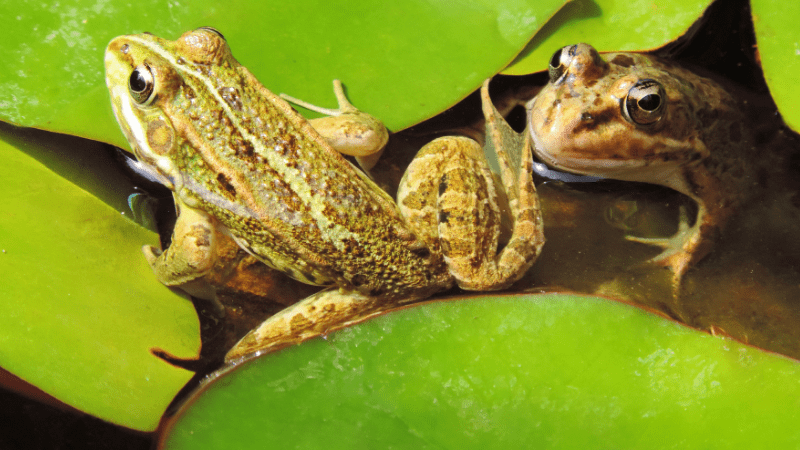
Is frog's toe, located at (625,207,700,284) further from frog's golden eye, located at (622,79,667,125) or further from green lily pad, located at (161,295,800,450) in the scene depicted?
green lily pad, located at (161,295,800,450)

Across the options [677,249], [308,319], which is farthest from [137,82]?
[677,249]

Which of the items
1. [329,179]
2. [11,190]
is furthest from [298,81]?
[11,190]

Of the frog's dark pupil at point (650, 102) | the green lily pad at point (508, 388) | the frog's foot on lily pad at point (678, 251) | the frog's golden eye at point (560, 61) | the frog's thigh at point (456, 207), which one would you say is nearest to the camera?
the green lily pad at point (508, 388)

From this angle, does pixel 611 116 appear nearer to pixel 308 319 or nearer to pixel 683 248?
pixel 683 248

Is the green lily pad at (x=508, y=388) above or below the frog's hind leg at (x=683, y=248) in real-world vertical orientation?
above

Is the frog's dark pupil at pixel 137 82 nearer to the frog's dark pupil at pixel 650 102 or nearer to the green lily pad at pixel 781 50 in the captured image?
the frog's dark pupil at pixel 650 102

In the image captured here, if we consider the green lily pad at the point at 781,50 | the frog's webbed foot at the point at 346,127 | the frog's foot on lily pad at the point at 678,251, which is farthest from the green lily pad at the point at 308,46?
the frog's foot on lily pad at the point at 678,251
